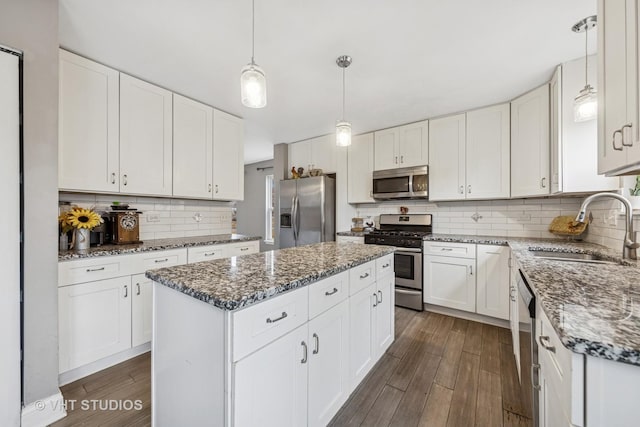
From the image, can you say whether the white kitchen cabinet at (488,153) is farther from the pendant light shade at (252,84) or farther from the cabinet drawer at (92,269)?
the cabinet drawer at (92,269)

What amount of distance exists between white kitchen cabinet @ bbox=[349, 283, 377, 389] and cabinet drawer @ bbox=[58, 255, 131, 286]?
1798 mm

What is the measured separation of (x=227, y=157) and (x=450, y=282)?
10.0 feet

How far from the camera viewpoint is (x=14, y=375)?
4.63 feet

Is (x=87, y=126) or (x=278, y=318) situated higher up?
(x=87, y=126)

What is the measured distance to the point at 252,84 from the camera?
137cm

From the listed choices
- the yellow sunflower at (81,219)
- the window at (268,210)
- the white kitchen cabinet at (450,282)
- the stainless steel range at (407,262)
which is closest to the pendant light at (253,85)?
the yellow sunflower at (81,219)

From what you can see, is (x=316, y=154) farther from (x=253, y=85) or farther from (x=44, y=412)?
(x=44, y=412)

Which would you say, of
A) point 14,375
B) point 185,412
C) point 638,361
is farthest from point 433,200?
point 14,375

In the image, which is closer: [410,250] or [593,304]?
[593,304]

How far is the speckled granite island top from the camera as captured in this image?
3.18ft

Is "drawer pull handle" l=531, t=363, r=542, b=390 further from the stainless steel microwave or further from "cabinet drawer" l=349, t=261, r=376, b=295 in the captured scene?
the stainless steel microwave

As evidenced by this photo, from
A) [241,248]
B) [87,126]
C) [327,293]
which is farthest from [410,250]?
[87,126]

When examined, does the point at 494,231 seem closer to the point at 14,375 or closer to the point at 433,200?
the point at 433,200

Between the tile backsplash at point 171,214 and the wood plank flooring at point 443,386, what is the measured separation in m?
2.53
